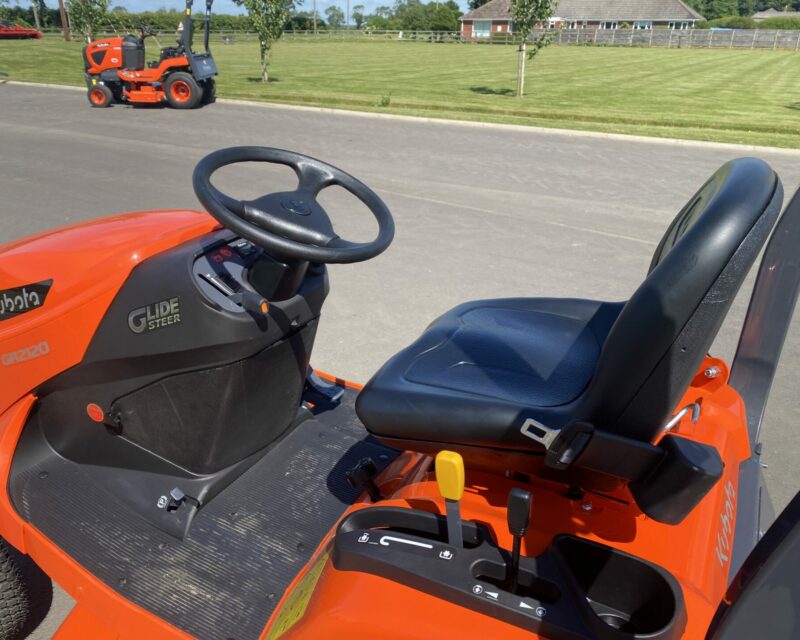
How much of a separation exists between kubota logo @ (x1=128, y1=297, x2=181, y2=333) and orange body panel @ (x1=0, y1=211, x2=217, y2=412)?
0.27 ft

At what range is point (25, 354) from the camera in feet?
6.14

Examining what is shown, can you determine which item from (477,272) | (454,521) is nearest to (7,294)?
(454,521)

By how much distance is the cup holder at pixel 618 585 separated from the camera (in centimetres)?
124

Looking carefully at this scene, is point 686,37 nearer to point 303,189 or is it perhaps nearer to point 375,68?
point 375,68

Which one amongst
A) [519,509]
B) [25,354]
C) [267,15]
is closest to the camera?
[519,509]

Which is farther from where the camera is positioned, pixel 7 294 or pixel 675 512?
pixel 7 294

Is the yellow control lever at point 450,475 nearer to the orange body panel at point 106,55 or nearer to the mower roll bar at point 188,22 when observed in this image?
the mower roll bar at point 188,22

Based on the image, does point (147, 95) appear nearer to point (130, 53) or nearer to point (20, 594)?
point (130, 53)

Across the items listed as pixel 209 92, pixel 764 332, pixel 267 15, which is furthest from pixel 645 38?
pixel 764 332

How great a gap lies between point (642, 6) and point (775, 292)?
78.5 meters

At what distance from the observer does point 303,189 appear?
7.27 feet

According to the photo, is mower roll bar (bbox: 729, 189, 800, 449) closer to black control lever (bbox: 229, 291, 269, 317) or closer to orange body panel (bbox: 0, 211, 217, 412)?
black control lever (bbox: 229, 291, 269, 317)

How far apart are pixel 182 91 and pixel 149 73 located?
89 centimetres

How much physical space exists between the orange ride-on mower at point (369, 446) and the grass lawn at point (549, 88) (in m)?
9.73
